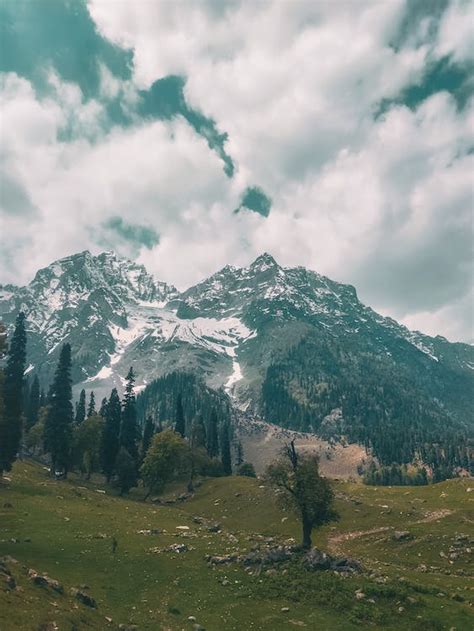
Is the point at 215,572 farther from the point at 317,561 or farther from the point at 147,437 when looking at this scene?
the point at 147,437

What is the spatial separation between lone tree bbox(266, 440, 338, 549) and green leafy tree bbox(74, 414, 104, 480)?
7021cm

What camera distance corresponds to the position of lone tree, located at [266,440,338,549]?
50.7 m

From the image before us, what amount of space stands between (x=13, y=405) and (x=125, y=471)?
115ft

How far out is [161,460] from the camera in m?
106

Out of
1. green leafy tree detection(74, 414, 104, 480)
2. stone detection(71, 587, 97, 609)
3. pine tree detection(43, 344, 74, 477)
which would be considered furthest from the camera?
green leafy tree detection(74, 414, 104, 480)

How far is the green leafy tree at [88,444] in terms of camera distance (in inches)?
4390

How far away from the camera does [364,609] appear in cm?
3469

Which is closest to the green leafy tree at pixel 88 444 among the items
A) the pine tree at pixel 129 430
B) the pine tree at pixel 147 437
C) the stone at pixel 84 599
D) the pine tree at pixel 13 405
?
the pine tree at pixel 129 430

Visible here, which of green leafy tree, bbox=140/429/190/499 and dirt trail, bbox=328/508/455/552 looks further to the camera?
green leafy tree, bbox=140/429/190/499

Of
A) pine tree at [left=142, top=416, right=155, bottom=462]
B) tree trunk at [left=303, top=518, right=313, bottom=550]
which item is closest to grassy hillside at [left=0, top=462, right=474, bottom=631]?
tree trunk at [left=303, top=518, right=313, bottom=550]

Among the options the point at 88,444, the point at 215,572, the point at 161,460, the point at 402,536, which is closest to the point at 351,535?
the point at 402,536

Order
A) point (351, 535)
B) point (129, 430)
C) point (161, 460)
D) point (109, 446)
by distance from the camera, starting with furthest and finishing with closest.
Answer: point (129, 430)
point (109, 446)
point (161, 460)
point (351, 535)

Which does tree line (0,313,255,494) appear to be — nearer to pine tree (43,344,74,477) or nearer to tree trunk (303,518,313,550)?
pine tree (43,344,74,477)

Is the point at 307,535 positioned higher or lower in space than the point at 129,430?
lower
